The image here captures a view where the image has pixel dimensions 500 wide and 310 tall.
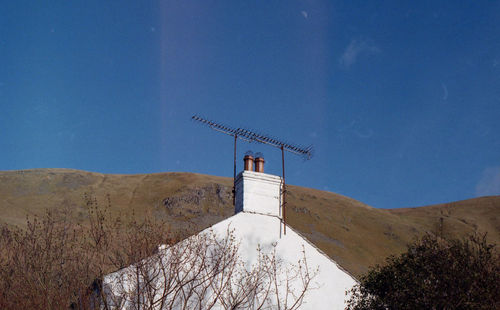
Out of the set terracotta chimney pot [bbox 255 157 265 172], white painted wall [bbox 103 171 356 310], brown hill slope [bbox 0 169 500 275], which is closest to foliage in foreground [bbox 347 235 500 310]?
white painted wall [bbox 103 171 356 310]

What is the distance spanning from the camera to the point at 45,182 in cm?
15350

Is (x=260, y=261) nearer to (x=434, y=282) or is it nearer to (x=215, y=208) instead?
(x=434, y=282)

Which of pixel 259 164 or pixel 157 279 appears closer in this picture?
pixel 157 279

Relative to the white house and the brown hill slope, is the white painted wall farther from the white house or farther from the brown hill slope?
the brown hill slope

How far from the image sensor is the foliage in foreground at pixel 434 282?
53.3ft

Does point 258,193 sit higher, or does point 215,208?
point 215,208

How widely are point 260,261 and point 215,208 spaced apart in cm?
12386

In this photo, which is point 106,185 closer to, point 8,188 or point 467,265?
point 8,188

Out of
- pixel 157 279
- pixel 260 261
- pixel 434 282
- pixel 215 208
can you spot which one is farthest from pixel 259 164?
pixel 215 208

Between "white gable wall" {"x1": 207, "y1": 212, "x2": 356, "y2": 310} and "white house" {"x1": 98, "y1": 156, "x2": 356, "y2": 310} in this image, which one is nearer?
"white house" {"x1": 98, "y1": 156, "x2": 356, "y2": 310}

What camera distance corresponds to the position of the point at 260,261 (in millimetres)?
17734

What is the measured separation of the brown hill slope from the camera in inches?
4887

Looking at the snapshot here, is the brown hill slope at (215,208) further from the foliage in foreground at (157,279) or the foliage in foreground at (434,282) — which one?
the foliage in foreground at (157,279)

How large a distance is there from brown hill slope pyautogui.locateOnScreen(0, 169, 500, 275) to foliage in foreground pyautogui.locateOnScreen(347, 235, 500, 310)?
9140 centimetres
